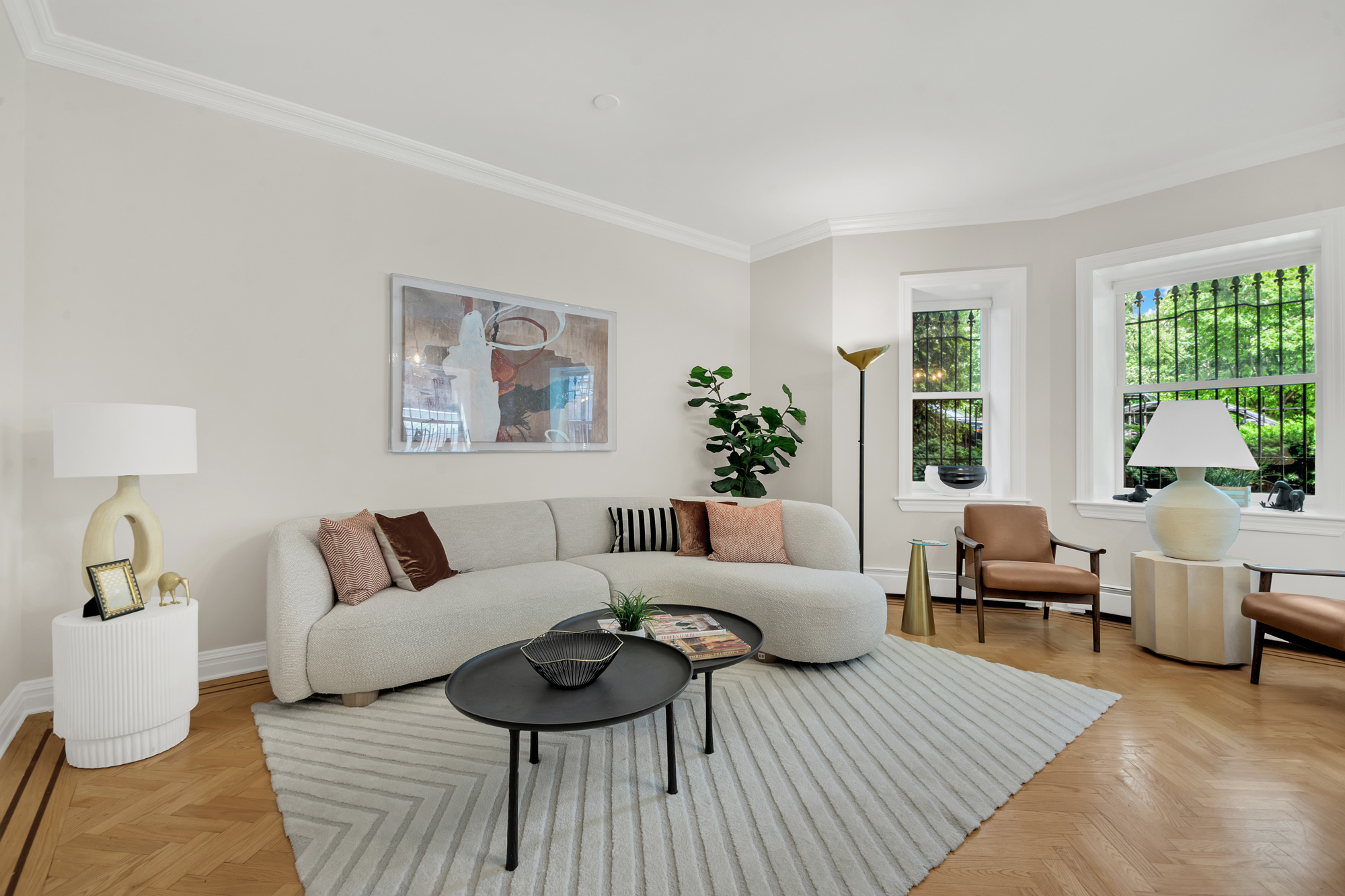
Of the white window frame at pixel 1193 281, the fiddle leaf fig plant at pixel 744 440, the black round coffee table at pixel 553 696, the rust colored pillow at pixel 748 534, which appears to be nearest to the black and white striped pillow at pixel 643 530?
the rust colored pillow at pixel 748 534

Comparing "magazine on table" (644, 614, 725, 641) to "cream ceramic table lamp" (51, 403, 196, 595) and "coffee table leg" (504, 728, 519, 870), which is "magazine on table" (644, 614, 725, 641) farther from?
"cream ceramic table lamp" (51, 403, 196, 595)

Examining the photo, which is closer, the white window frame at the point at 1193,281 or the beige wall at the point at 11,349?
the beige wall at the point at 11,349

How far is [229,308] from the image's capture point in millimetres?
2893

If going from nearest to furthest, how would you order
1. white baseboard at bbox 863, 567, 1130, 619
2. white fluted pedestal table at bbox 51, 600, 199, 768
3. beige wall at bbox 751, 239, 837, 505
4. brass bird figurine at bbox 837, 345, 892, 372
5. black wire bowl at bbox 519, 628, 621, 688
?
black wire bowl at bbox 519, 628, 621, 688
white fluted pedestal table at bbox 51, 600, 199, 768
brass bird figurine at bbox 837, 345, 892, 372
white baseboard at bbox 863, 567, 1130, 619
beige wall at bbox 751, 239, 837, 505

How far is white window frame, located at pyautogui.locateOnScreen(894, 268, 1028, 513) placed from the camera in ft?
13.9

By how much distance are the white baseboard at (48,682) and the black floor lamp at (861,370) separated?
3.54 metres

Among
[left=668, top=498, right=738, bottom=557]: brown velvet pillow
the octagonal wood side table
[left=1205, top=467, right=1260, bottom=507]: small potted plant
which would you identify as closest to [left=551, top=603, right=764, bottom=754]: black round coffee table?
[left=668, top=498, right=738, bottom=557]: brown velvet pillow

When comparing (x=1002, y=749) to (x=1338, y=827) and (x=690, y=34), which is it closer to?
(x=1338, y=827)

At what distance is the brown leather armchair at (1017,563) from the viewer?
330 cm

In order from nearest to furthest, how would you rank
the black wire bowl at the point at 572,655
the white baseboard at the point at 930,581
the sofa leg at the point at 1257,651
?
the black wire bowl at the point at 572,655 → the sofa leg at the point at 1257,651 → the white baseboard at the point at 930,581

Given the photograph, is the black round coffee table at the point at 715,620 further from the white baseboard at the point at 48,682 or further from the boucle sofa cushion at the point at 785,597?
the white baseboard at the point at 48,682

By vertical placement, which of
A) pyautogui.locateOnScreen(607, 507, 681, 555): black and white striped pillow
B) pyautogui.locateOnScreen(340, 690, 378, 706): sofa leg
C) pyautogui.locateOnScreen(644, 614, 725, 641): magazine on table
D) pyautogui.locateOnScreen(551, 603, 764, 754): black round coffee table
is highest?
pyautogui.locateOnScreen(607, 507, 681, 555): black and white striped pillow

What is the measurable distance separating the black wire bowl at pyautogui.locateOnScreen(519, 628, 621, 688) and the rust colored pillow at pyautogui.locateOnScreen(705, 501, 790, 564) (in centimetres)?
163

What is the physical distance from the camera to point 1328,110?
3.04 meters
